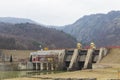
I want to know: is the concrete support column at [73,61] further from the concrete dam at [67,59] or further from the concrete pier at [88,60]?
the concrete pier at [88,60]

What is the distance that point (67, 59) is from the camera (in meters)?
86.3

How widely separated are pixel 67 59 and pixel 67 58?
0.95 ft

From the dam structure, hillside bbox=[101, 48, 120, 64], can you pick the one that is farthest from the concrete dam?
hillside bbox=[101, 48, 120, 64]

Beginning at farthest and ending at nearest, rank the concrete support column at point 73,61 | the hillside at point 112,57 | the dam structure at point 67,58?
the concrete support column at point 73,61 → the dam structure at point 67,58 → the hillside at point 112,57

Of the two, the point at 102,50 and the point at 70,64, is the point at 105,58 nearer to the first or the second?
the point at 102,50

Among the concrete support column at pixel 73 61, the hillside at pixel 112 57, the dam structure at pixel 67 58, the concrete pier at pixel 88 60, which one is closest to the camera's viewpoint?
the hillside at pixel 112 57

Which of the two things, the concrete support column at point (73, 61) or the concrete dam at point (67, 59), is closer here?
the concrete dam at point (67, 59)

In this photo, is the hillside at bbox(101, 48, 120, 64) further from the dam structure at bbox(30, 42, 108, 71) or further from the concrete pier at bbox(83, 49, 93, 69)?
the concrete pier at bbox(83, 49, 93, 69)

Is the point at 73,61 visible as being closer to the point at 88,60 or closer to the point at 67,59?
the point at 88,60

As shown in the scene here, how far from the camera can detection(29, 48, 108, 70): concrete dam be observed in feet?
263

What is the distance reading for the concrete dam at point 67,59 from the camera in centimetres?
8006

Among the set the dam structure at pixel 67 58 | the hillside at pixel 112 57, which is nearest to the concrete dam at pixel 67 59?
the dam structure at pixel 67 58

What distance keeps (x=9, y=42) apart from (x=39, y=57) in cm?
6928

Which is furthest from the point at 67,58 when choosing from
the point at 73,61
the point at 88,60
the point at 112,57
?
the point at 112,57
